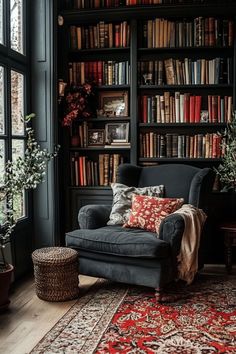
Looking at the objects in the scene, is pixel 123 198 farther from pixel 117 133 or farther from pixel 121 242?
pixel 117 133

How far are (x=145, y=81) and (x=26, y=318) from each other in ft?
8.98

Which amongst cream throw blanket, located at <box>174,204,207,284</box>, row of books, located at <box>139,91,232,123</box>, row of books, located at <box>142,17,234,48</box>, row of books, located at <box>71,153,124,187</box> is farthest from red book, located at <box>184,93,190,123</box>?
cream throw blanket, located at <box>174,204,207,284</box>

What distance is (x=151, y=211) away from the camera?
13.2 ft

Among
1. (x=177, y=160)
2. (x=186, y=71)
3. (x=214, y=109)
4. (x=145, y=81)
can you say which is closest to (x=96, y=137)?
(x=145, y=81)

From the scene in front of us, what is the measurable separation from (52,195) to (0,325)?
1612 mm

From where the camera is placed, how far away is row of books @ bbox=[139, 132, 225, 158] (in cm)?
472

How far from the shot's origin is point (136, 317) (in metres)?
→ 3.24

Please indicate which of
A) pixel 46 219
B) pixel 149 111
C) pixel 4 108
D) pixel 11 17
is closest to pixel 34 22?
pixel 11 17

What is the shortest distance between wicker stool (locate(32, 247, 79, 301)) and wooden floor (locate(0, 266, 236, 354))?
64mm

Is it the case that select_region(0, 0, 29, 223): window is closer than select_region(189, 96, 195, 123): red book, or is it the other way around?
select_region(0, 0, 29, 223): window

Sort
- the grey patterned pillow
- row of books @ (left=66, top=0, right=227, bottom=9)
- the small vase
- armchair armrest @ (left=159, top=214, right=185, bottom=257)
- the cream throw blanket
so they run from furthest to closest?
row of books @ (left=66, top=0, right=227, bottom=9), the grey patterned pillow, the cream throw blanket, armchair armrest @ (left=159, top=214, right=185, bottom=257), the small vase

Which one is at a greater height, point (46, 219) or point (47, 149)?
point (47, 149)

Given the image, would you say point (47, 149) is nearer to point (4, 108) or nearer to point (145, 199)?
point (4, 108)

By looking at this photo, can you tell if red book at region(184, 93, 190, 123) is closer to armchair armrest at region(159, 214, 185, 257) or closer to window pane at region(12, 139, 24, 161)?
armchair armrest at region(159, 214, 185, 257)
